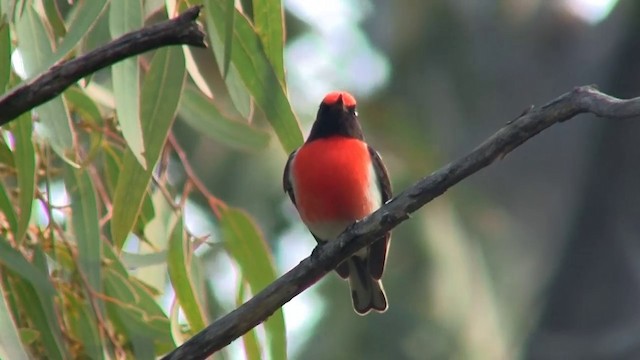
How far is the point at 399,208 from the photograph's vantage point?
1985 mm

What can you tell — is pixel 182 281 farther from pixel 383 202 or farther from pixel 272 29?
pixel 383 202

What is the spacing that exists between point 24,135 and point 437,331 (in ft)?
16.5

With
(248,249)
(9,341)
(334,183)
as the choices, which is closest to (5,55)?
(9,341)

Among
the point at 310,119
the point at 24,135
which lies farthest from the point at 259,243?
the point at 310,119

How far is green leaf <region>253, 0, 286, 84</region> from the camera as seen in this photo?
2.46 m

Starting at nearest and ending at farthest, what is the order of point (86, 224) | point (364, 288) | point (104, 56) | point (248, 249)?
point (104, 56) < point (86, 224) < point (248, 249) < point (364, 288)

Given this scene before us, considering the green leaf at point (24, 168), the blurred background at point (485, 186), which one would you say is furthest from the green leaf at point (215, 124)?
the blurred background at point (485, 186)

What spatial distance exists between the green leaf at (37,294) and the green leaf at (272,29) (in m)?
0.63

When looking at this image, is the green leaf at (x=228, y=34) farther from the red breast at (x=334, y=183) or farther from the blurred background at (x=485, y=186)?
the blurred background at (x=485, y=186)

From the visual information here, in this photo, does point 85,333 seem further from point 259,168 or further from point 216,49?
point 259,168

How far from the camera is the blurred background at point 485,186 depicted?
6.15 m

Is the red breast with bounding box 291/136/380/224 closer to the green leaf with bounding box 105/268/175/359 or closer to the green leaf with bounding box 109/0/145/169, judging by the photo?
the green leaf with bounding box 105/268/175/359

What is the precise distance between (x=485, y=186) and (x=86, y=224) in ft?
16.0

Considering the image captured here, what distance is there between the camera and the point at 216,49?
242 cm
